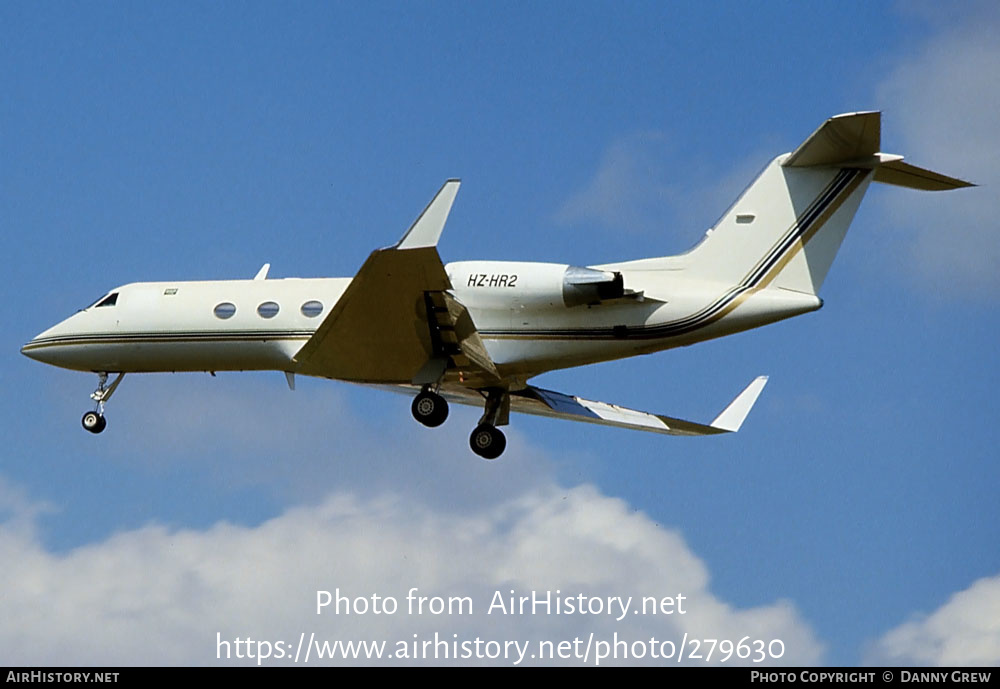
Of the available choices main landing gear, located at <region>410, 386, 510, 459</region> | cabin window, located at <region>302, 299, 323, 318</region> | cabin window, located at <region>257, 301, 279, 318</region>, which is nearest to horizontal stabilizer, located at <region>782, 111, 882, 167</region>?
main landing gear, located at <region>410, 386, 510, 459</region>

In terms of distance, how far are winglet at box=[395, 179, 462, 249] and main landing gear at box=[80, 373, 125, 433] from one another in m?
7.89

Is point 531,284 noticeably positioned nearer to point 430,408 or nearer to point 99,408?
point 430,408

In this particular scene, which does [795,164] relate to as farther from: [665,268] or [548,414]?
[548,414]

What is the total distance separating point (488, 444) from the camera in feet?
79.0

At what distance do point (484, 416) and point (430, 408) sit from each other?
1.36m

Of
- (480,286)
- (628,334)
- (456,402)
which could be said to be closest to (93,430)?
(456,402)

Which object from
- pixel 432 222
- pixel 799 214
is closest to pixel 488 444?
pixel 432 222

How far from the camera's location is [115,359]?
25297 mm

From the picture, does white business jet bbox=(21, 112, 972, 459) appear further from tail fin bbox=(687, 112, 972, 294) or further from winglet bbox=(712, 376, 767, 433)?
winglet bbox=(712, 376, 767, 433)

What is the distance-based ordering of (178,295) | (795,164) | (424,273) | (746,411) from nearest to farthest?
1. (424,273)
2. (795,164)
3. (178,295)
4. (746,411)

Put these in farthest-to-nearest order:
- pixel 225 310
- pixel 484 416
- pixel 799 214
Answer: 1. pixel 484 416
2. pixel 225 310
3. pixel 799 214

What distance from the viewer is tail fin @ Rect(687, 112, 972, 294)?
21.5 m
